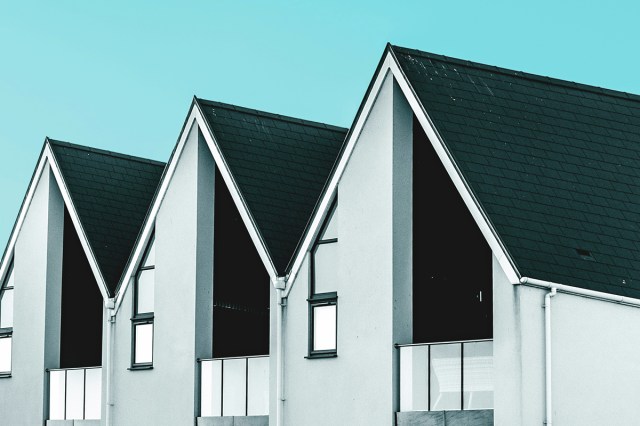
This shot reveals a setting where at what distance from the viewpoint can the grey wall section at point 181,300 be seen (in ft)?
105

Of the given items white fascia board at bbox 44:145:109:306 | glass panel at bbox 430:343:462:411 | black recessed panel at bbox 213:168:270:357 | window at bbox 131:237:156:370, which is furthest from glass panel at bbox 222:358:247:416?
glass panel at bbox 430:343:462:411

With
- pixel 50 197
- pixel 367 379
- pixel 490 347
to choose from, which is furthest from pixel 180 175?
pixel 490 347

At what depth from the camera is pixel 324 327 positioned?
28.6m

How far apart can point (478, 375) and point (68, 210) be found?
569 inches

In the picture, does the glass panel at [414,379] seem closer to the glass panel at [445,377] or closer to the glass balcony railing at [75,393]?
the glass panel at [445,377]

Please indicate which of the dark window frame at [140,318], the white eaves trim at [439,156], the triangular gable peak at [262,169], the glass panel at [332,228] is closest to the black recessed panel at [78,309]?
the triangular gable peak at [262,169]

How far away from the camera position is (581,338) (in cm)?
2453

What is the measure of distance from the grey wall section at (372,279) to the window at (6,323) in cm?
1138

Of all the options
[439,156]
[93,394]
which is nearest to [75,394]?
[93,394]

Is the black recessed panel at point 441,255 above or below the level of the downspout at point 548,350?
above

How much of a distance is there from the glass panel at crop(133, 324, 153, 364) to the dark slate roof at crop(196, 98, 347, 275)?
420 centimetres

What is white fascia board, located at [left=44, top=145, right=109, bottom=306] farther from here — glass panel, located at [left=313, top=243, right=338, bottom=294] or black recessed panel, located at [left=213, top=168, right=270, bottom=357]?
glass panel, located at [left=313, top=243, right=338, bottom=294]

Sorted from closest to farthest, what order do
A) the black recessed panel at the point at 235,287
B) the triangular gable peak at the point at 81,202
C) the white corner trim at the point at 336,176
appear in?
the white corner trim at the point at 336,176
the black recessed panel at the point at 235,287
the triangular gable peak at the point at 81,202

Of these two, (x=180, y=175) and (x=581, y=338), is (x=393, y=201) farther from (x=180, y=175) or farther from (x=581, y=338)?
(x=180, y=175)
